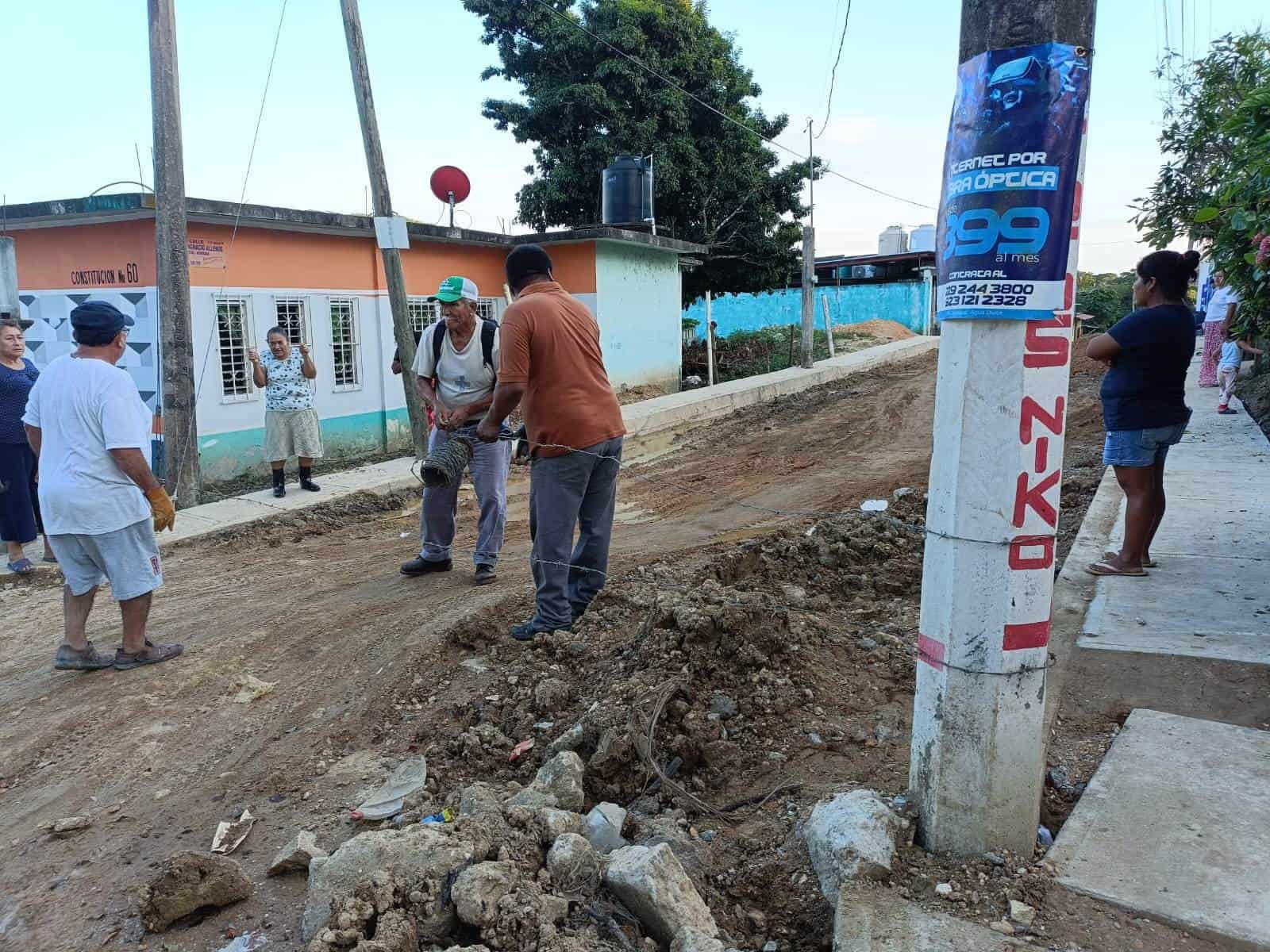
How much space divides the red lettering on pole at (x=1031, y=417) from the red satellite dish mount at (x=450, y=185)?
41.6 ft

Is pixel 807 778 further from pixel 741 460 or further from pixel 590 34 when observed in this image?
pixel 590 34

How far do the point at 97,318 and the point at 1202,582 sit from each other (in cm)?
589

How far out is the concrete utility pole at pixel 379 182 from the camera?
10.4 meters

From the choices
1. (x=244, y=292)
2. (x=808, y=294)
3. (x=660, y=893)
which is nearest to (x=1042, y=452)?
(x=660, y=893)

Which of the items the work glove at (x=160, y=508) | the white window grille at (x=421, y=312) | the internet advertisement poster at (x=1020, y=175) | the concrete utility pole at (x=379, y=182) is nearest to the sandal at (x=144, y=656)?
the work glove at (x=160, y=508)

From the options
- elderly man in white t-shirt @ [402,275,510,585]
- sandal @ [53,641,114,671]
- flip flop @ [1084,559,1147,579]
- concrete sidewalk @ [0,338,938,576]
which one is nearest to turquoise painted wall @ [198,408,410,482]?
concrete sidewalk @ [0,338,938,576]

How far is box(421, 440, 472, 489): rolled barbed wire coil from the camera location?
5422mm

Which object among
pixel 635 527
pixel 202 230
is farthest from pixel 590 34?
pixel 635 527

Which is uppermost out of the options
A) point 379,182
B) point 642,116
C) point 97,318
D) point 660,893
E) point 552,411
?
point 642,116

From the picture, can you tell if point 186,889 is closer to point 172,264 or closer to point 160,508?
point 160,508

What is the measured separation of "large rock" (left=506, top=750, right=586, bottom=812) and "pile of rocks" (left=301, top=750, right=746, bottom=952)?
208mm

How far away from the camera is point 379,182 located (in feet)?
35.0

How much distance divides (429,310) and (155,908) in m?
12.5

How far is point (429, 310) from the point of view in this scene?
14.4m
